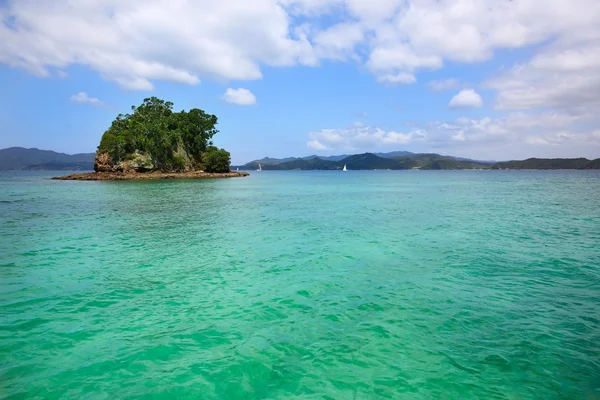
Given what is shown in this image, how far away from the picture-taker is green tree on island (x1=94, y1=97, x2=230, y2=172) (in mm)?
109625

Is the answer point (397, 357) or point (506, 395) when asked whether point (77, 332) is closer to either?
point (397, 357)

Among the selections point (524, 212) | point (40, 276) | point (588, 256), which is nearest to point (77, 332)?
point (40, 276)

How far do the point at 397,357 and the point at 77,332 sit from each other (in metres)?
8.40

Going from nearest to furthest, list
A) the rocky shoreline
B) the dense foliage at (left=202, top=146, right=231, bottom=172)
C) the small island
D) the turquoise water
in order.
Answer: the turquoise water
the rocky shoreline
the small island
the dense foliage at (left=202, top=146, right=231, bottom=172)

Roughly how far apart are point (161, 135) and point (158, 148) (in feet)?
15.6

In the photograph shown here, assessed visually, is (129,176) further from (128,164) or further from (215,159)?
(215,159)

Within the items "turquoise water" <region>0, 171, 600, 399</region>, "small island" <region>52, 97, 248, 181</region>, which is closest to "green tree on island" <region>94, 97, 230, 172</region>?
"small island" <region>52, 97, 248, 181</region>

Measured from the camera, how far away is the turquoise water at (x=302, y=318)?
21.8 feet

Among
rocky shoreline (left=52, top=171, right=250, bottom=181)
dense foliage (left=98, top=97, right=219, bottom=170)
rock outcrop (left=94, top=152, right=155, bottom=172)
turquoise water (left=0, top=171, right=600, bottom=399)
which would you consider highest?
dense foliage (left=98, top=97, right=219, bottom=170)

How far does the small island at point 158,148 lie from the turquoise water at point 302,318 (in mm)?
98228

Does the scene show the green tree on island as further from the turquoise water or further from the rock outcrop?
the turquoise water

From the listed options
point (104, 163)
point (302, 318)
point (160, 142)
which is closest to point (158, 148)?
point (160, 142)

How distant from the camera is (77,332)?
8.70 metres

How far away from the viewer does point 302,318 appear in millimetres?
9445
